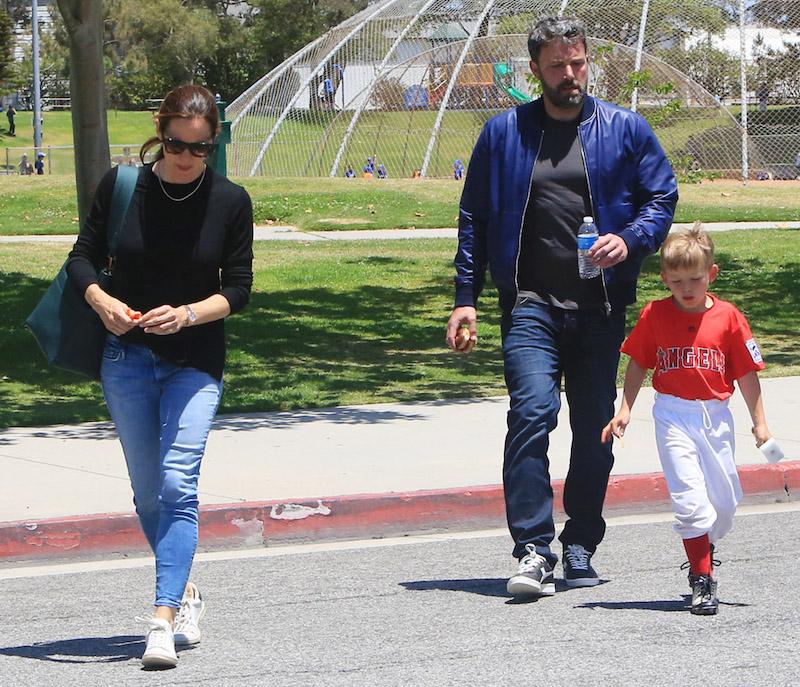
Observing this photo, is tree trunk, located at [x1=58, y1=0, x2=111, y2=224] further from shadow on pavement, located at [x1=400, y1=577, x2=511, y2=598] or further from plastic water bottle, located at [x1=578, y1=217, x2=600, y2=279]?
plastic water bottle, located at [x1=578, y1=217, x2=600, y2=279]

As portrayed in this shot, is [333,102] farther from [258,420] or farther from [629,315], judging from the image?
[258,420]

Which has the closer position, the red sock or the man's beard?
the red sock

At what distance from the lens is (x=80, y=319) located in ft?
16.9

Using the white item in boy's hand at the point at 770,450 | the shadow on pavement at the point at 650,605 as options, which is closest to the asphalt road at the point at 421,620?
the shadow on pavement at the point at 650,605

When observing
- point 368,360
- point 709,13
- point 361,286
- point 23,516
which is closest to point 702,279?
point 23,516

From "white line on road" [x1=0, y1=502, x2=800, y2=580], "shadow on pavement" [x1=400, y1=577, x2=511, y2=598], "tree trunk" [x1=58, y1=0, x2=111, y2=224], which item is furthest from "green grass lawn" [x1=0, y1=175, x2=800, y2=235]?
"shadow on pavement" [x1=400, y1=577, x2=511, y2=598]

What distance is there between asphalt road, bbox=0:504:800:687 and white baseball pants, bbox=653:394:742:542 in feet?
1.31

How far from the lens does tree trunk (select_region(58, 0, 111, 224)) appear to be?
1309 centimetres

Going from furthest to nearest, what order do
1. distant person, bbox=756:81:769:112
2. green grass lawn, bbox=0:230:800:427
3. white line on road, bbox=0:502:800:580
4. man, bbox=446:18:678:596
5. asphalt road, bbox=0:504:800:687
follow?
1. distant person, bbox=756:81:769:112
2. green grass lawn, bbox=0:230:800:427
3. white line on road, bbox=0:502:800:580
4. man, bbox=446:18:678:596
5. asphalt road, bbox=0:504:800:687

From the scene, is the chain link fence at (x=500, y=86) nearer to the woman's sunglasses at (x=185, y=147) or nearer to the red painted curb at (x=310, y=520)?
the red painted curb at (x=310, y=520)

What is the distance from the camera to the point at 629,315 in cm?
1509

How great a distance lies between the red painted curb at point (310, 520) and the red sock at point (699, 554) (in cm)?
212

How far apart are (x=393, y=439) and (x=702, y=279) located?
4095 mm

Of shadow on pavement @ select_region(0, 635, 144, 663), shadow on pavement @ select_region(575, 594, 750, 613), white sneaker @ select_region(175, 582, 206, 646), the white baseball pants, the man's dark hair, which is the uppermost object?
the man's dark hair
